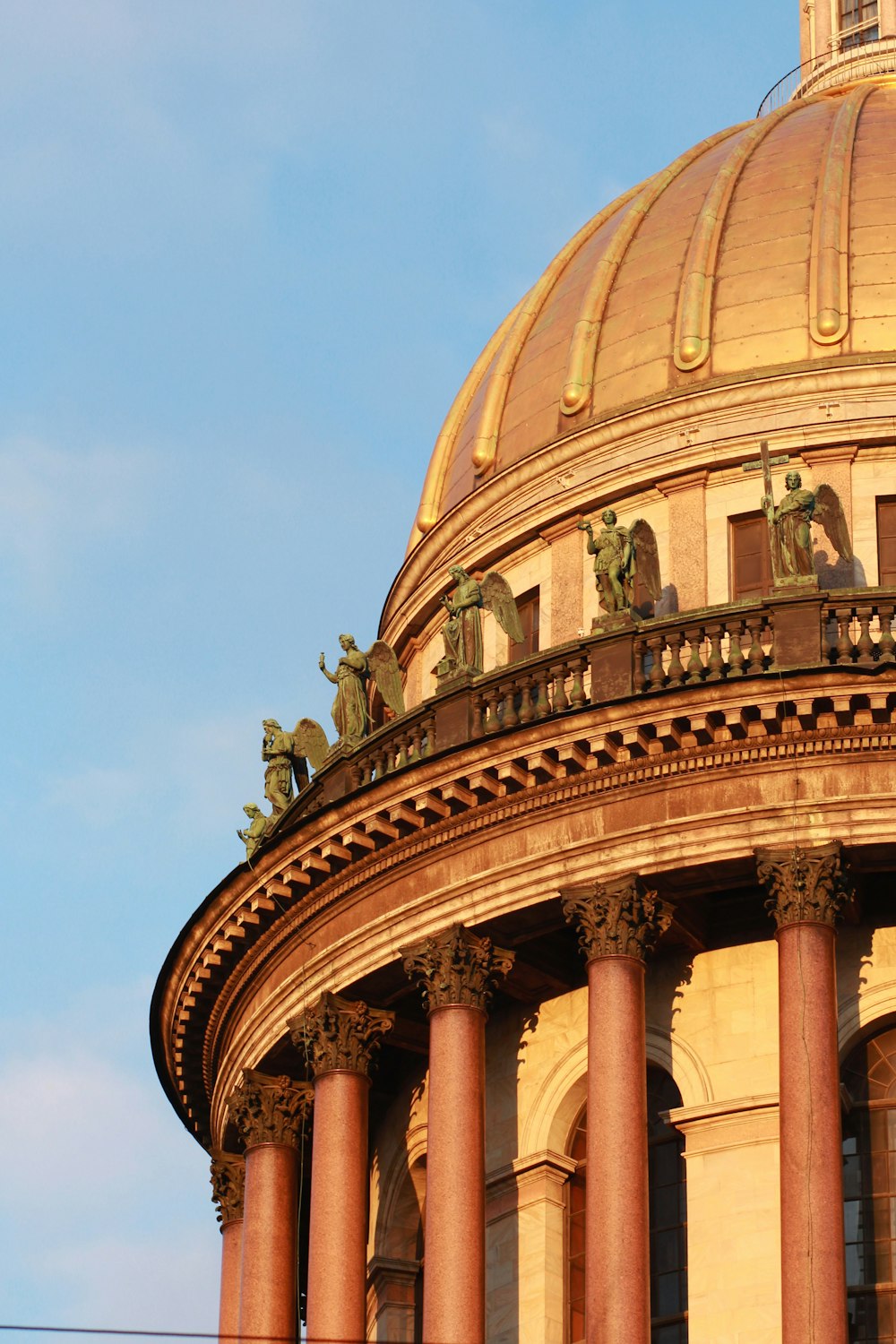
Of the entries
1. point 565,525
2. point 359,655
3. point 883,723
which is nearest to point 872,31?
point 565,525

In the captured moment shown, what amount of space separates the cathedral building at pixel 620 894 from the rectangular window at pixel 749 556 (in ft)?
0.19

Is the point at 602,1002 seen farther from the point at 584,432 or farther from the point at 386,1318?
the point at 584,432

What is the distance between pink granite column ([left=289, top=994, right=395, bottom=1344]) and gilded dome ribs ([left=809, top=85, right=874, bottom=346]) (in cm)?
1406

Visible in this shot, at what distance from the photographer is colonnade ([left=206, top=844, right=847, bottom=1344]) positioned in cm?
4269

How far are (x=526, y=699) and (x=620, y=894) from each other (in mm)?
3855

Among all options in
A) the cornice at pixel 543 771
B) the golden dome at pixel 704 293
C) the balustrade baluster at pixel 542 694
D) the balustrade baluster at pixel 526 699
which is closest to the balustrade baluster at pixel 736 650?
the cornice at pixel 543 771

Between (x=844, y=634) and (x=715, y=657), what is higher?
(x=844, y=634)

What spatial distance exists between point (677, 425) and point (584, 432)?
1.86 meters

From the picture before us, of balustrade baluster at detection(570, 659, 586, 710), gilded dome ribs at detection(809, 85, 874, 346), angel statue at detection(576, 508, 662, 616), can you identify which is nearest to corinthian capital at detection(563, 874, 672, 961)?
balustrade baluster at detection(570, 659, 586, 710)

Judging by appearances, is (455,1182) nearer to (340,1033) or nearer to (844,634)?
(340,1033)

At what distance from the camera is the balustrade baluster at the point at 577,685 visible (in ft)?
154

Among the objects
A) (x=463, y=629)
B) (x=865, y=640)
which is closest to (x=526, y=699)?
(x=463, y=629)

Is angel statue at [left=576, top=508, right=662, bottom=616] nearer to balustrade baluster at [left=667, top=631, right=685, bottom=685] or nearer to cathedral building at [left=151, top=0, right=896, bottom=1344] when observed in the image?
cathedral building at [left=151, top=0, right=896, bottom=1344]

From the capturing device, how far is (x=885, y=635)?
152 feet
